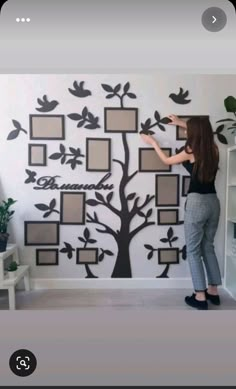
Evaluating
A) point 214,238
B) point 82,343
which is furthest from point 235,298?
point 82,343

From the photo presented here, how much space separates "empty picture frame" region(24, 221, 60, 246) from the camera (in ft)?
1.84

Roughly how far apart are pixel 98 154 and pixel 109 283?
274mm

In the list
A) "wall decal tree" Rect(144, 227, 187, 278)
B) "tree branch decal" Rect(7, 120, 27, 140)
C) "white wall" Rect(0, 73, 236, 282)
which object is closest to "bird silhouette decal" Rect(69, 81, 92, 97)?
"white wall" Rect(0, 73, 236, 282)

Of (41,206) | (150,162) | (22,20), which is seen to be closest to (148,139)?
(150,162)

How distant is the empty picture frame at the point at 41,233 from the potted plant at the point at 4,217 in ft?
0.15

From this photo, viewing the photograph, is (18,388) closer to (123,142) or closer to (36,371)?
(36,371)

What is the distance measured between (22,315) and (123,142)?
0.39 metres

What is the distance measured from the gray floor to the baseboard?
0.01 m

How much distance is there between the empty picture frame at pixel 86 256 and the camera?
589 millimetres

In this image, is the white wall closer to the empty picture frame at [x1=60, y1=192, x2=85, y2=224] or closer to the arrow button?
the empty picture frame at [x1=60, y1=192, x2=85, y2=224]

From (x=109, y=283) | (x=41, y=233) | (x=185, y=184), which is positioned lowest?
(x=109, y=283)

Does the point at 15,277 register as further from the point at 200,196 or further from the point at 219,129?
the point at 219,129

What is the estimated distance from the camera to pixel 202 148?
1.95 ft

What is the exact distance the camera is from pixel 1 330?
32 centimetres
